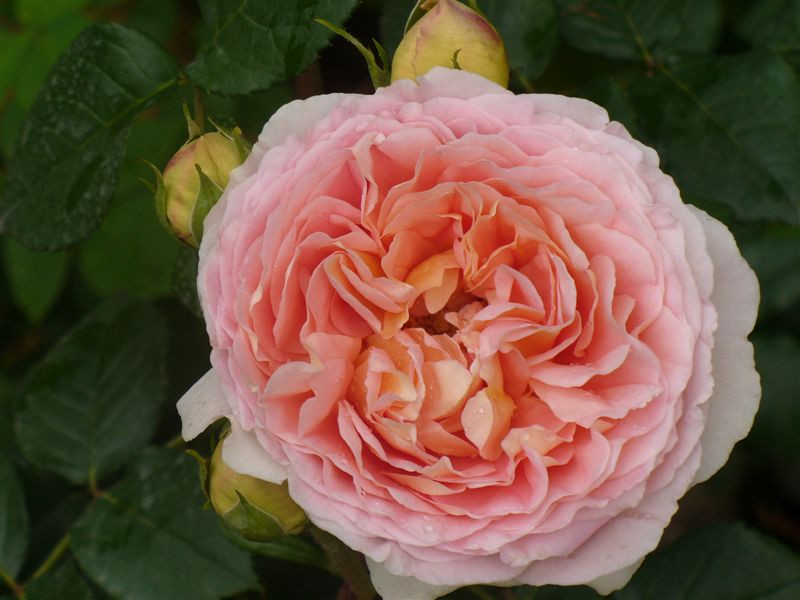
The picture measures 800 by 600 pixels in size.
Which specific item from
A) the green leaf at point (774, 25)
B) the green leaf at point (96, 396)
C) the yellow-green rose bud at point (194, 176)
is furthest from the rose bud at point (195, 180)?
the green leaf at point (774, 25)

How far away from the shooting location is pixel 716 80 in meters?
1.41

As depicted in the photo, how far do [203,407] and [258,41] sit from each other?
0.49 m

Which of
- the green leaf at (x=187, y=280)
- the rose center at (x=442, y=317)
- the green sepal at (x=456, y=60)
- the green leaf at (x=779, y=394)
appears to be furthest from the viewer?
the green leaf at (x=779, y=394)

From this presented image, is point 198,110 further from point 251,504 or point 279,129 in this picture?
point 251,504

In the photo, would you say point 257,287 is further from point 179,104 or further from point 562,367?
point 179,104

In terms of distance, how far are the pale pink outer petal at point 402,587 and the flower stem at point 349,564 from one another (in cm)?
12

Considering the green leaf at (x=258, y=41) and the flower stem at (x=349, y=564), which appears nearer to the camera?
the flower stem at (x=349, y=564)

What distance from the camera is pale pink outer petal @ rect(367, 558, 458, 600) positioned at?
3.05 ft

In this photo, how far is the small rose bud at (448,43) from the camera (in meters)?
1.02

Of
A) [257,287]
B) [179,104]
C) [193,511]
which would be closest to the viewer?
[257,287]

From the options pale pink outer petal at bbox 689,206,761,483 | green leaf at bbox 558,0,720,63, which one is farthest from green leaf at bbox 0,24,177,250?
pale pink outer petal at bbox 689,206,761,483

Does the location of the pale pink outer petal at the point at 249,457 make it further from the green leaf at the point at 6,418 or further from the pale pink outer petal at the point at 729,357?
the green leaf at the point at 6,418

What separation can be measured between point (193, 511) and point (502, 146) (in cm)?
70

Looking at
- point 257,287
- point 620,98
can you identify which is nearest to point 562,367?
point 257,287
